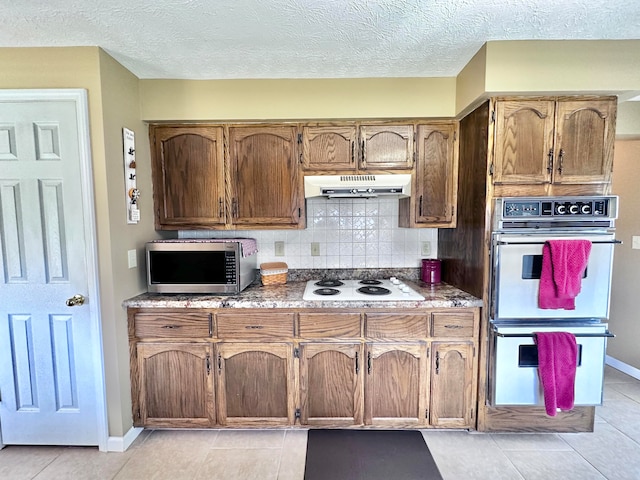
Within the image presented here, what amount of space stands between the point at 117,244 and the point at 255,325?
38.9 inches

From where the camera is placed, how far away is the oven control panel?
1.75m

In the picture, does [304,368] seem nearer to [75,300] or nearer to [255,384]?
[255,384]

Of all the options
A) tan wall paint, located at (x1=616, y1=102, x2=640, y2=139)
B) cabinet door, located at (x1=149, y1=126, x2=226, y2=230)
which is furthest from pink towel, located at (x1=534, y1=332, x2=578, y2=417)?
cabinet door, located at (x1=149, y1=126, x2=226, y2=230)

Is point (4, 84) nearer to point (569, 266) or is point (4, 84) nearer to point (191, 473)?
point (191, 473)

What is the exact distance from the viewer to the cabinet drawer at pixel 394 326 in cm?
188

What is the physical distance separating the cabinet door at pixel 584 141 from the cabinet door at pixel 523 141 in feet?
0.21

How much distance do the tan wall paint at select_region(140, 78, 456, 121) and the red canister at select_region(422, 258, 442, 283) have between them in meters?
1.10

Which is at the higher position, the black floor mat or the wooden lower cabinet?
the wooden lower cabinet

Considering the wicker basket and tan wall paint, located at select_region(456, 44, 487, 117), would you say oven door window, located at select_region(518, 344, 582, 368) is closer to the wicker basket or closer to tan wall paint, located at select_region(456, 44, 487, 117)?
tan wall paint, located at select_region(456, 44, 487, 117)

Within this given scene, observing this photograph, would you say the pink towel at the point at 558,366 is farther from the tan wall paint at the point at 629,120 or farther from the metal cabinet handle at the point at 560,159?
the tan wall paint at the point at 629,120

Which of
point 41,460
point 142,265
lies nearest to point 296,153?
point 142,265

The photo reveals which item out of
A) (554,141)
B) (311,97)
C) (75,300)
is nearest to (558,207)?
(554,141)

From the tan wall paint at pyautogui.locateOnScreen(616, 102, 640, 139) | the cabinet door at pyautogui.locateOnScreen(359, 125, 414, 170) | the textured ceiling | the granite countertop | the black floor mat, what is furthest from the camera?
the tan wall paint at pyautogui.locateOnScreen(616, 102, 640, 139)

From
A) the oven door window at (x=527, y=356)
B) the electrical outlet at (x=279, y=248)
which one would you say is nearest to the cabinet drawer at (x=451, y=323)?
the oven door window at (x=527, y=356)
